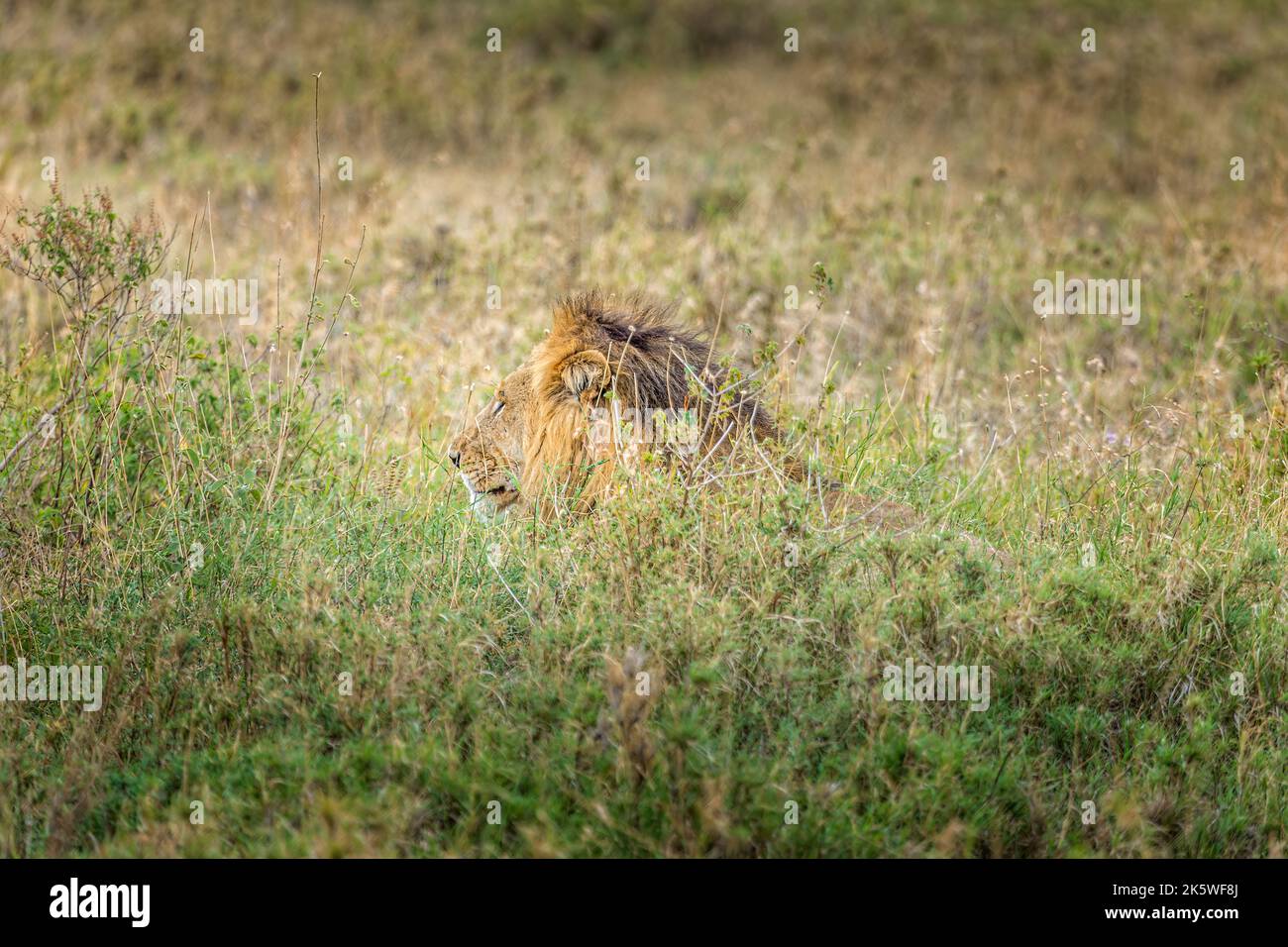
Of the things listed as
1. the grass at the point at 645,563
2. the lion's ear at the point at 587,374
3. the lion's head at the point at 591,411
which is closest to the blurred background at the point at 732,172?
the grass at the point at 645,563

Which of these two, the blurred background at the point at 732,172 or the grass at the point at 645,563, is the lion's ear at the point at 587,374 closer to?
the grass at the point at 645,563

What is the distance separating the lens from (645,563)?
4.88 meters

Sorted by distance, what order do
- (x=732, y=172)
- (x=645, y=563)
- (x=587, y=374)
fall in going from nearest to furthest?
(x=645, y=563)
(x=587, y=374)
(x=732, y=172)

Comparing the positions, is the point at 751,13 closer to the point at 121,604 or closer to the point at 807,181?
the point at 807,181

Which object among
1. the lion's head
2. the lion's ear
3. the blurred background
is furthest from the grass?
the lion's ear

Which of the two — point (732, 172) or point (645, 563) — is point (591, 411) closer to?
point (645, 563)

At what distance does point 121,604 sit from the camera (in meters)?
5.01

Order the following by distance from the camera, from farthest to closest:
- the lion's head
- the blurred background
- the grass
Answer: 1. the blurred background
2. the lion's head
3. the grass

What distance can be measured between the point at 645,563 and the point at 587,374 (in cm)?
90

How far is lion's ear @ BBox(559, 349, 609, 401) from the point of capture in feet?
17.2

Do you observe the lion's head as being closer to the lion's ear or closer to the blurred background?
the lion's ear

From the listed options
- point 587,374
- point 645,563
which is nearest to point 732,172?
point 587,374

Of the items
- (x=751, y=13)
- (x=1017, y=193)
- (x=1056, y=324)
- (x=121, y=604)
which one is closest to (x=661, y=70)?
(x=751, y=13)

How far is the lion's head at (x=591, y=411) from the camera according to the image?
523 centimetres
